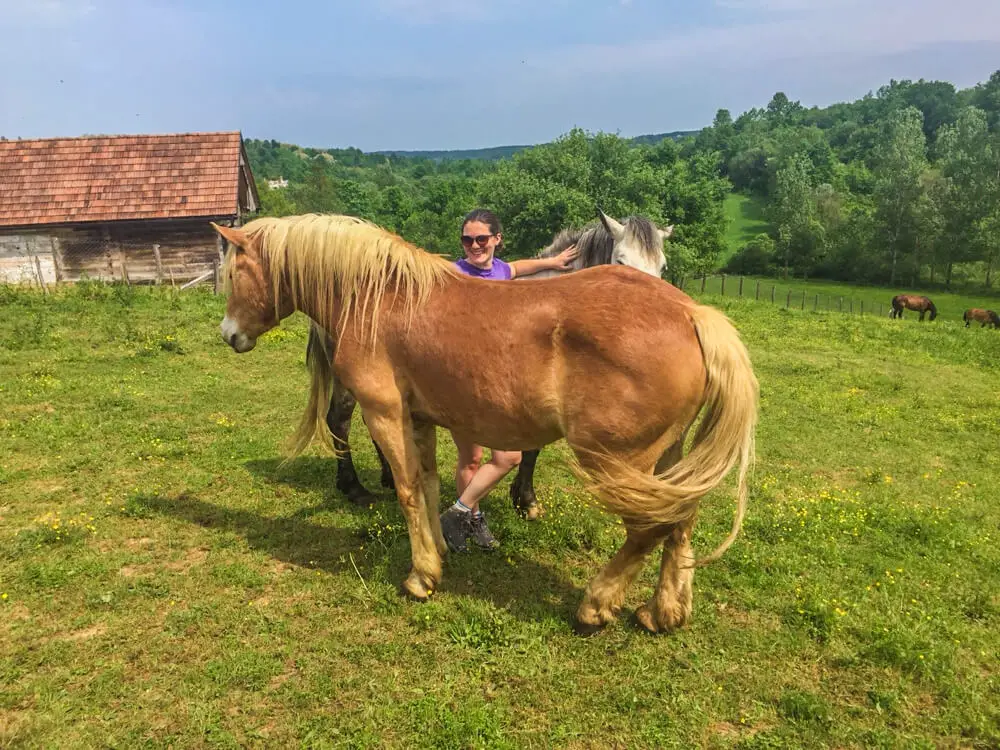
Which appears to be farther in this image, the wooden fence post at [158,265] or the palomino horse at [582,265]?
the wooden fence post at [158,265]

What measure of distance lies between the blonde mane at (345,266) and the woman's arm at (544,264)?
1.47 m

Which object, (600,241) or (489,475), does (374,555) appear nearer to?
(489,475)

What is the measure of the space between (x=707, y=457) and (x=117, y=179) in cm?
2044

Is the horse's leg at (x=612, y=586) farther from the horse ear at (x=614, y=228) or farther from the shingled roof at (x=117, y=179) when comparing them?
the shingled roof at (x=117, y=179)

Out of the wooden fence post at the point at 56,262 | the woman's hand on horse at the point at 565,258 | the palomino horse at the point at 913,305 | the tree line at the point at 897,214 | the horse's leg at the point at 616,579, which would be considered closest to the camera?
the horse's leg at the point at 616,579

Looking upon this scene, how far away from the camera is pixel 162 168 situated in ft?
58.3

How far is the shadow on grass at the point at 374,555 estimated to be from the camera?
3.68 meters

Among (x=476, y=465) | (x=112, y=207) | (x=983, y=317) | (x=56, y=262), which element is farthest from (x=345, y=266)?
(x=983, y=317)

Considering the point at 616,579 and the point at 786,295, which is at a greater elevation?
the point at 616,579

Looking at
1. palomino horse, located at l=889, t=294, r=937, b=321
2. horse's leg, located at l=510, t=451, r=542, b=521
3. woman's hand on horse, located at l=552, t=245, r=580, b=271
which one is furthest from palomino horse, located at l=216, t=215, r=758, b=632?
palomino horse, located at l=889, t=294, r=937, b=321

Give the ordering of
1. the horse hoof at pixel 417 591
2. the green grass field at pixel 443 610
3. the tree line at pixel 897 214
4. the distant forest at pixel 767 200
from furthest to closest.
Answer: the tree line at pixel 897 214 → the distant forest at pixel 767 200 → the horse hoof at pixel 417 591 → the green grass field at pixel 443 610

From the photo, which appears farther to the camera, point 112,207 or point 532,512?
point 112,207

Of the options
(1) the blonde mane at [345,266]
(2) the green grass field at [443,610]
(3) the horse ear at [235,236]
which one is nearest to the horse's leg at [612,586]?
(2) the green grass field at [443,610]

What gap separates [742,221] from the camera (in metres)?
69.8
